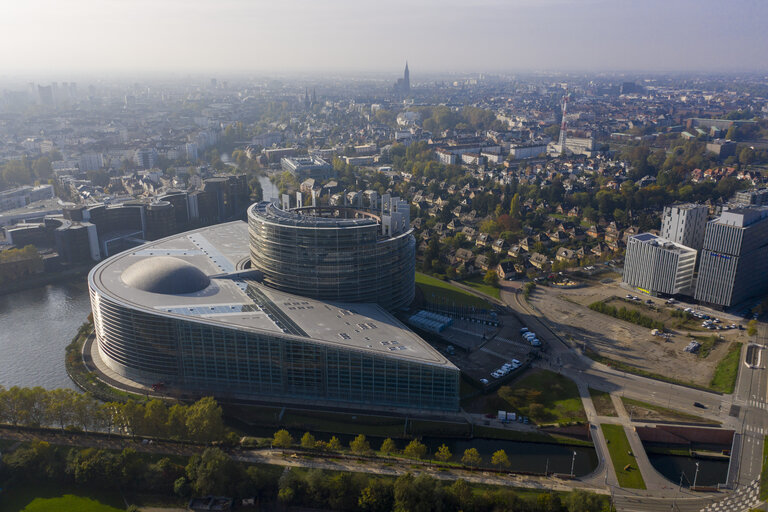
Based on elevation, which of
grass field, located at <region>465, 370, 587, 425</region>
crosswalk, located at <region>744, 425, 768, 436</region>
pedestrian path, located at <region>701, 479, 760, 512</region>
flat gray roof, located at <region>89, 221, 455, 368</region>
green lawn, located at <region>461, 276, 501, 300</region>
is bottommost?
pedestrian path, located at <region>701, 479, 760, 512</region>

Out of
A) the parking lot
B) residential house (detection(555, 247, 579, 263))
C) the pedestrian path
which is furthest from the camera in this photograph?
residential house (detection(555, 247, 579, 263))

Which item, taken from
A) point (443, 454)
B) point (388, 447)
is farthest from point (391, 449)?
point (443, 454)

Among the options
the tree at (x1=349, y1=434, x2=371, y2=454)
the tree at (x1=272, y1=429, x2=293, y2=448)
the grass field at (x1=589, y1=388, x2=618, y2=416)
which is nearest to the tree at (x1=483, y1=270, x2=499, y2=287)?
the grass field at (x1=589, y1=388, x2=618, y2=416)

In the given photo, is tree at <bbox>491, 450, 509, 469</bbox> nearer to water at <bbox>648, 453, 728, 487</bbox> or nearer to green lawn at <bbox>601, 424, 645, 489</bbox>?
green lawn at <bbox>601, 424, 645, 489</bbox>

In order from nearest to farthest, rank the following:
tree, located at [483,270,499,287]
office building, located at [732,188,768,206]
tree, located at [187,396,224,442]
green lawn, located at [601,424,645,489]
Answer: green lawn, located at [601,424,645,489] → tree, located at [187,396,224,442] → tree, located at [483,270,499,287] → office building, located at [732,188,768,206]

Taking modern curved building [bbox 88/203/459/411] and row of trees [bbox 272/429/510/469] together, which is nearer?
row of trees [bbox 272/429/510/469]

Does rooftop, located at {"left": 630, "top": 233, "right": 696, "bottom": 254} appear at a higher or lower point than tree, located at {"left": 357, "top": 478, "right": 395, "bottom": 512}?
higher
